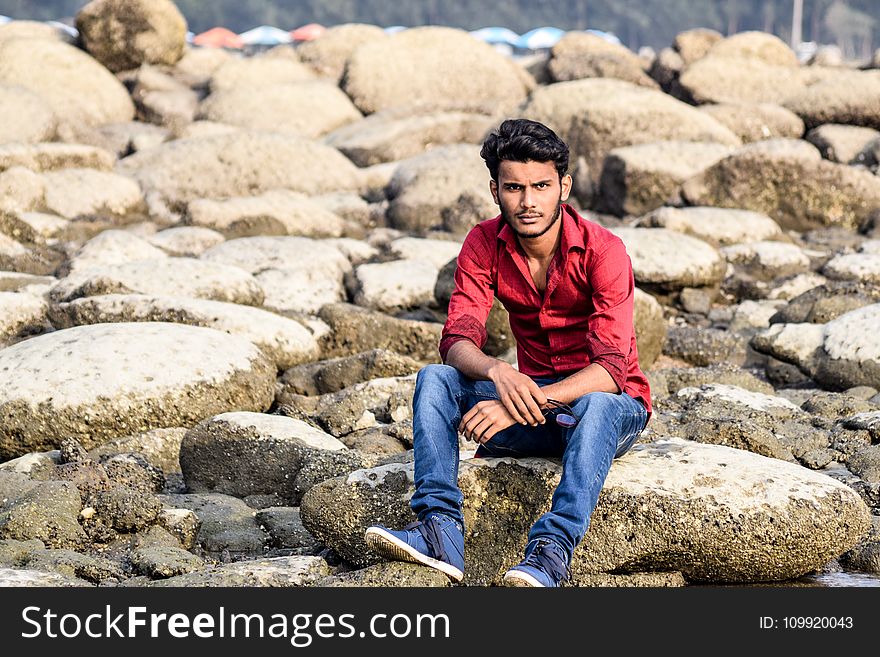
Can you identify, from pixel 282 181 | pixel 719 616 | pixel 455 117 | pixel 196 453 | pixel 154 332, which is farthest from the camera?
pixel 455 117

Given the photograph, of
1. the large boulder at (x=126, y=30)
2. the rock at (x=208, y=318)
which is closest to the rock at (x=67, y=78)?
the large boulder at (x=126, y=30)

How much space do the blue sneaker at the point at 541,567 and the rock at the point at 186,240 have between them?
10769 mm

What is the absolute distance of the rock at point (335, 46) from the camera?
2777 cm

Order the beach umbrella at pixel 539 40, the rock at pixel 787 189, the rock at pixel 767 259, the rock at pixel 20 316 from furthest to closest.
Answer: the beach umbrella at pixel 539 40
the rock at pixel 787 189
the rock at pixel 767 259
the rock at pixel 20 316

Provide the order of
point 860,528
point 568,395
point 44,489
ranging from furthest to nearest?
point 44,489 < point 860,528 < point 568,395

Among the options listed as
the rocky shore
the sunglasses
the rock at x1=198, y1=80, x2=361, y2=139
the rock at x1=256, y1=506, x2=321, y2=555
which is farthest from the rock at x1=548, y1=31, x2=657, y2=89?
the sunglasses

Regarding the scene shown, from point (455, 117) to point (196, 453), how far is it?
1525 centimetres

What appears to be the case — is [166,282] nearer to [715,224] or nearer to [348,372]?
[348,372]

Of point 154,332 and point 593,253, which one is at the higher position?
point 593,253

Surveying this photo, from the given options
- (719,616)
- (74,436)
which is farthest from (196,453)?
(719,616)

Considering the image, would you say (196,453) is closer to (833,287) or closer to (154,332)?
(154,332)

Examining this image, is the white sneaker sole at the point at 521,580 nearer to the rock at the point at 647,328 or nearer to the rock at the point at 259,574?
the rock at the point at 259,574

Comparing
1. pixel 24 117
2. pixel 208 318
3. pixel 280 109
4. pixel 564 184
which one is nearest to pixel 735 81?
pixel 280 109

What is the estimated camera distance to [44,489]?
608 cm
